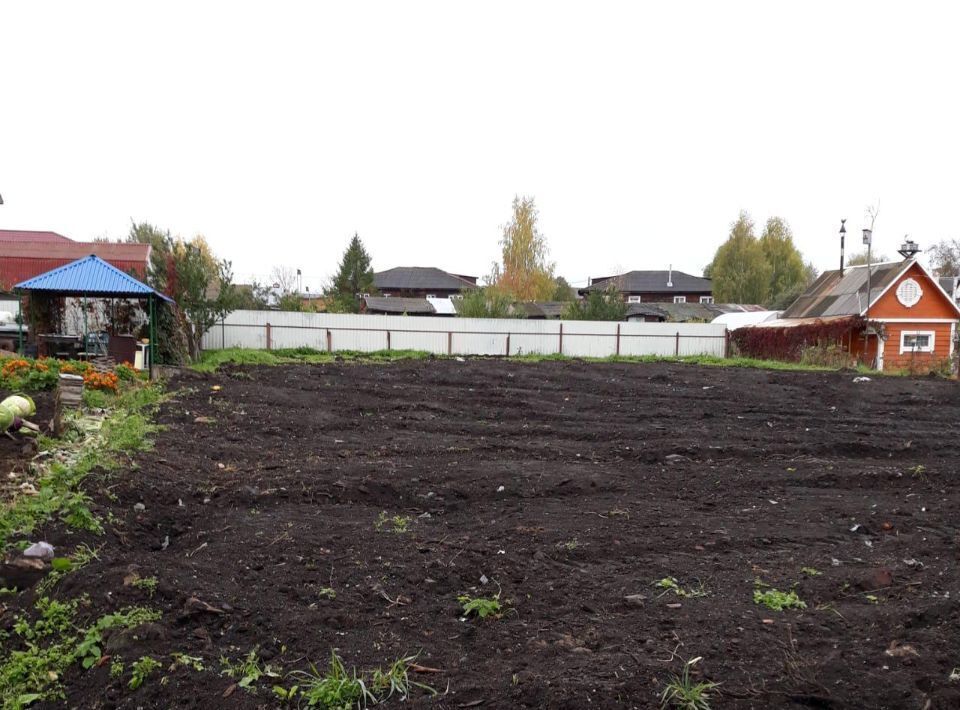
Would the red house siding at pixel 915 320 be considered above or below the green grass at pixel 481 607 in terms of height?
above

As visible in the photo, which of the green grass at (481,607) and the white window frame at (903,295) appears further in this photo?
the white window frame at (903,295)

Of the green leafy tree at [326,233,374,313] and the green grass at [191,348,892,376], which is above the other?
the green leafy tree at [326,233,374,313]

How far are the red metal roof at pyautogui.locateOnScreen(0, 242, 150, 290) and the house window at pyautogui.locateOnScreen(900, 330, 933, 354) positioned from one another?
2833 centimetres

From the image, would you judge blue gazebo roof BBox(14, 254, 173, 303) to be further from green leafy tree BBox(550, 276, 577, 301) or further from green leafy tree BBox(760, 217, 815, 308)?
green leafy tree BBox(760, 217, 815, 308)

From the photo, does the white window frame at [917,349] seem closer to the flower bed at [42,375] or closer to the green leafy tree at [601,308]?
the green leafy tree at [601,308]

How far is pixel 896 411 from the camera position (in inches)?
449

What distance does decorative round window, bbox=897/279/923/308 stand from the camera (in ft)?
74.2

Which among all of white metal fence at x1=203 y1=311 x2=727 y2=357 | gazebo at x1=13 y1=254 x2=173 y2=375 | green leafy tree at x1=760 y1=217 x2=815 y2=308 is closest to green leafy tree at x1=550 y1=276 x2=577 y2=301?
green leafy tree at x1=760 y1=217 x2=815 y2=308

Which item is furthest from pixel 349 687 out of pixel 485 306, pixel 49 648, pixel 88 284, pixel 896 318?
pixel 896 318

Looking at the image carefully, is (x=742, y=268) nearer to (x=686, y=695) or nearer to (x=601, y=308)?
(x=601, y=308)

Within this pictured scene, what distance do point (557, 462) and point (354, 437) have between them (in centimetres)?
274

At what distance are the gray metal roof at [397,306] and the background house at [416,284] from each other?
508 inches

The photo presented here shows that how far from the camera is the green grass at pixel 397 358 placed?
17812mm

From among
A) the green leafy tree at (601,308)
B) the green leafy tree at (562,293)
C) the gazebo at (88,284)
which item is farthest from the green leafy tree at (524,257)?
the gazebo at (88,284)
